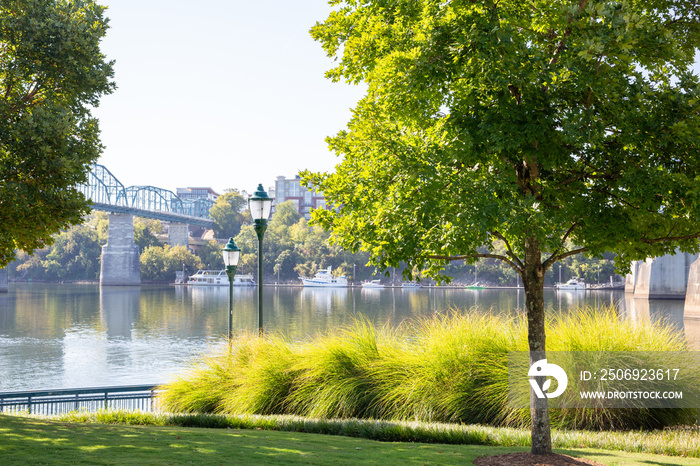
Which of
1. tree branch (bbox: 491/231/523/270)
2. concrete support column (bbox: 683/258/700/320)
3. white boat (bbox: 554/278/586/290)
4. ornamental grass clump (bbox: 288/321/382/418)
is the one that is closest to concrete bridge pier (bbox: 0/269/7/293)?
concrete support column (bbox: 683/258/700/320)

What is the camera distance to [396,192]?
21.9ft

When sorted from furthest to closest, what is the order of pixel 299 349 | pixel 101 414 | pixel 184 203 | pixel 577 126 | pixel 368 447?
pixel 184 203
pixel 299 349
pixel 101 414
pixel 368 447
pixel 577 126

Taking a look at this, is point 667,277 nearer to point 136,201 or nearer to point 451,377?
point 451,377

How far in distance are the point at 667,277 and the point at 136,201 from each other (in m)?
130

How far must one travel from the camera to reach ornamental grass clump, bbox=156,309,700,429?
1092 cm

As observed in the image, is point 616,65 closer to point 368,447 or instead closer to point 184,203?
point 368,447

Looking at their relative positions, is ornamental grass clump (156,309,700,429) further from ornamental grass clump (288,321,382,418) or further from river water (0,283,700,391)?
river water (0,283,700,391)

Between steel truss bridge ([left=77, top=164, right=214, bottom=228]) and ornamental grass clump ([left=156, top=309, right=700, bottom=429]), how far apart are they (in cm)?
9070

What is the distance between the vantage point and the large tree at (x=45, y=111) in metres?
10.3

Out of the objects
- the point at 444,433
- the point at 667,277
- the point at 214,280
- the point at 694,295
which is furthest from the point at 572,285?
the point at 444,433

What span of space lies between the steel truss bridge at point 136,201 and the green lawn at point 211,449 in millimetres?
93944

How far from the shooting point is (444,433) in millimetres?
9312

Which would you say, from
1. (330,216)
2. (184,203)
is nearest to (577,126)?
(330,216)

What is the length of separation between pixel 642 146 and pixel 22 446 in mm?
7653
